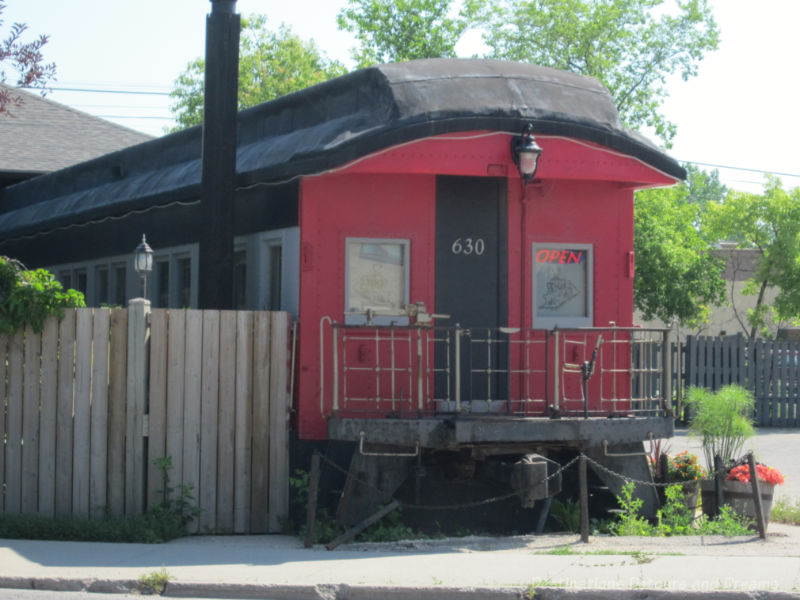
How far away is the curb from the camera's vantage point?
27.6 ft

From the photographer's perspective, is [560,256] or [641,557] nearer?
[641,557]

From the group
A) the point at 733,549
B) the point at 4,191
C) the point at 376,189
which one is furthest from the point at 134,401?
the point at 4,191

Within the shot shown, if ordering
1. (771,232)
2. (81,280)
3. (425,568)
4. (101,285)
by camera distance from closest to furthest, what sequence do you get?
1. (425,568)
2. (101,285)
3. (81,280)
4. (771,232)

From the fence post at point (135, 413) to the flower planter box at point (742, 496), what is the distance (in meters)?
5.70

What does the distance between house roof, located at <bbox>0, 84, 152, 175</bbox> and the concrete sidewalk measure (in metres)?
16.6

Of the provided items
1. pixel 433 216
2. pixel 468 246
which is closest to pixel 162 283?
pixel 433 216

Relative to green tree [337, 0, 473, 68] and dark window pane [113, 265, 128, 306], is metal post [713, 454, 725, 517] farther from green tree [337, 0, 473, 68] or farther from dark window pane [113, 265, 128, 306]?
green tree [337, 0, 473, 68]

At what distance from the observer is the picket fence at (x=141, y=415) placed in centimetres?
1118

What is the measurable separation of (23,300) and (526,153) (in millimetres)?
4911

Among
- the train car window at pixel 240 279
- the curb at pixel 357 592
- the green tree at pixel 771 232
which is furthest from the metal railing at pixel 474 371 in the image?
the green tree at pixel 771 232

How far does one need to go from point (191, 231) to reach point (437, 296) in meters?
3.75

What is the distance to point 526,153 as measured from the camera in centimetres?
1157

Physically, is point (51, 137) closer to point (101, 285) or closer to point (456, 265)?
point (101, 285)

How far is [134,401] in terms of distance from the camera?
1125cm
